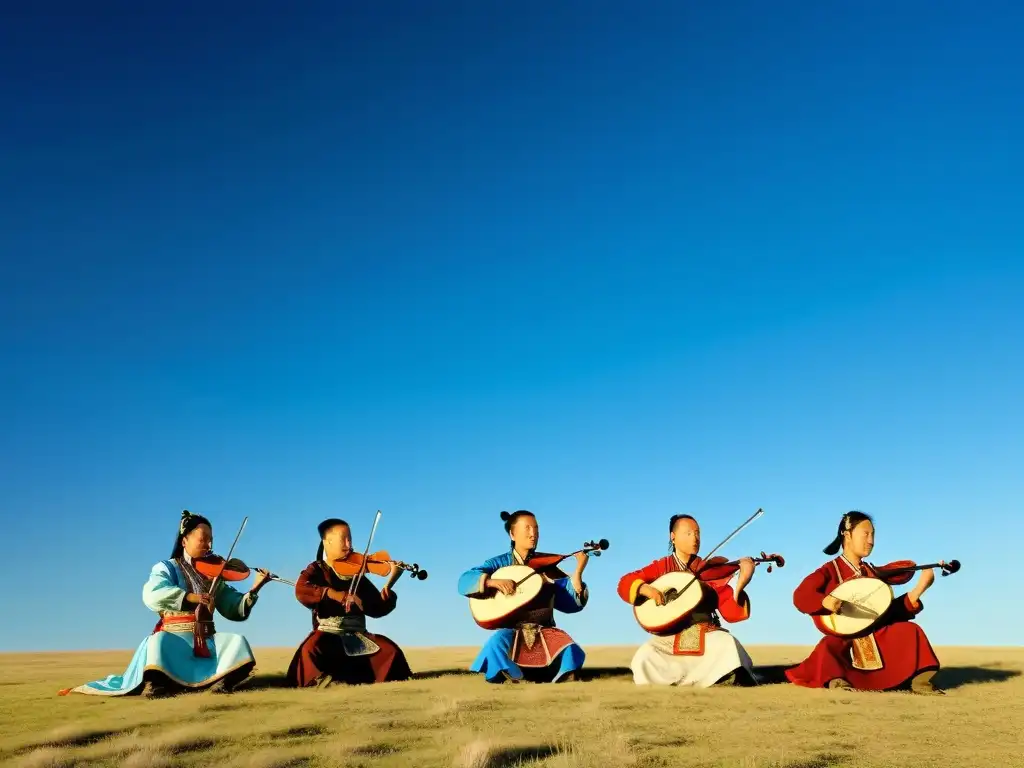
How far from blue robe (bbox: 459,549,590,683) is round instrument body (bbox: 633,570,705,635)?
0.79 metres

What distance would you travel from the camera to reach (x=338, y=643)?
10039 mm

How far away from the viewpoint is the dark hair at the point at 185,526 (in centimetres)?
1002

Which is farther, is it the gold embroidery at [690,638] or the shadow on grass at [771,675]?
the shadow on grass at [771,675]

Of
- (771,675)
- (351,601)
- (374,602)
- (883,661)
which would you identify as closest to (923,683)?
(883,661)

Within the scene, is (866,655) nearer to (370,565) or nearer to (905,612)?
(905,612)

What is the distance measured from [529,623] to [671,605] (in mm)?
1574

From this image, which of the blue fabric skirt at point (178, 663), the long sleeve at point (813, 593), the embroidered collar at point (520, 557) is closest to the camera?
the blue fabric skirt at point (178, 663)

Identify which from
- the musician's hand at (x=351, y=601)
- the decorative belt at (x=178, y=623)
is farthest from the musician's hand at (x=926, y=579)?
the decorative belt at (x=178, y=623)

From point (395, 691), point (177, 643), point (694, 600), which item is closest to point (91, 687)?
point (177, 643)

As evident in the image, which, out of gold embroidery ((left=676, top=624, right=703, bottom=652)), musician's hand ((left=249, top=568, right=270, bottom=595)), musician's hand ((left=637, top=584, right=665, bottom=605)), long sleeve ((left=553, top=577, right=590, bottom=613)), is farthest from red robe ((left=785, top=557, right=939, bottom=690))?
musician's hand ((left=249, top=568, right=270, bottom=595))

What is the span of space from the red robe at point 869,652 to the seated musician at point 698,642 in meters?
0.62

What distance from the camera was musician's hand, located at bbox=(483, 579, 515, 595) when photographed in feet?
33.4

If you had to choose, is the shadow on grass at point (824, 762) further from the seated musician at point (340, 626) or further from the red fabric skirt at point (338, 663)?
the red fabric skirt at point (338, 663)

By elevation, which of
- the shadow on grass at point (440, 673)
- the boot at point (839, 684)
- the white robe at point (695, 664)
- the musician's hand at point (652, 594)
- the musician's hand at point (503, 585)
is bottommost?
the boot at point (839, 684)
